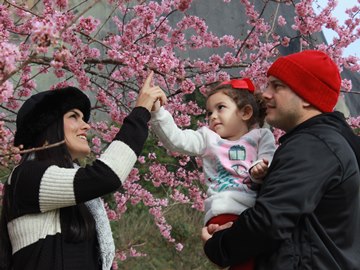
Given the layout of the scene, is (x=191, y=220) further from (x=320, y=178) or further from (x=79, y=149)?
(x=320, y=178)

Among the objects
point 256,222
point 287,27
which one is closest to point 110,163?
point 256,222

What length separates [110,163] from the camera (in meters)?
2.05

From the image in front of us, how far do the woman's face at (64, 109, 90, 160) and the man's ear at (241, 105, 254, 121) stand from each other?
65 centimetres

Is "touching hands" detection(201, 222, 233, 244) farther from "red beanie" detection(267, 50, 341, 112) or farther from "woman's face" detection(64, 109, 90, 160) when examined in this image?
"woman's face" detection(64, 109, 90, 160)

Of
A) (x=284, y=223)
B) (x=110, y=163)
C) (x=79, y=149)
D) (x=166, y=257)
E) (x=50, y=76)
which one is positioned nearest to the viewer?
(x=284, y=223)

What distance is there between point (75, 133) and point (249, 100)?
72 cm

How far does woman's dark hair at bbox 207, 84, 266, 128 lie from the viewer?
2.30 meters

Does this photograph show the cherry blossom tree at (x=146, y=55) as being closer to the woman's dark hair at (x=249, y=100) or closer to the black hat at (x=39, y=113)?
the black hat at (x=39, y=113)

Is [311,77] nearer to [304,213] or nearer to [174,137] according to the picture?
[304,213]

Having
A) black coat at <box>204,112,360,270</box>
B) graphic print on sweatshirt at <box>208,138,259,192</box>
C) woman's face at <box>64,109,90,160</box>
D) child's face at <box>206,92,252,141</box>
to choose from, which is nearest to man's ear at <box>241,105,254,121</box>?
child's face at <box>206,92,252,141</box>

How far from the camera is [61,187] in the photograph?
2.04 meters

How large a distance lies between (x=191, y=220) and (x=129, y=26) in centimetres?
479

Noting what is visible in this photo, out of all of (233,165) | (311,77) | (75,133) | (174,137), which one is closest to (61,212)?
(75,133)

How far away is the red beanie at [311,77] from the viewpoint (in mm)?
1874
